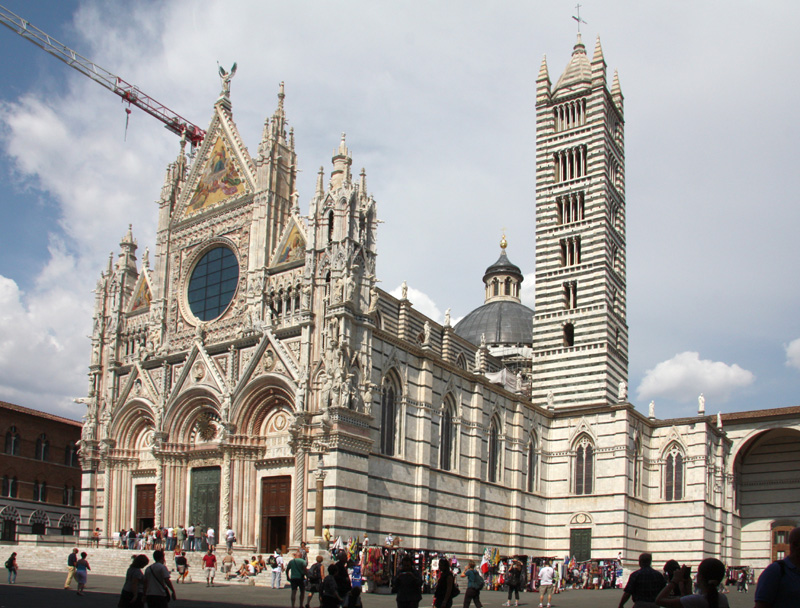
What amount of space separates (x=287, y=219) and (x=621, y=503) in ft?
68.9

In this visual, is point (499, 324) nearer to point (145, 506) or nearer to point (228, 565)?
point (145, 506)

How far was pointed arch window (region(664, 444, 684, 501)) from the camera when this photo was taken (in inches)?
1764

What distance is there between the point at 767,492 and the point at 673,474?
9531 millimetres

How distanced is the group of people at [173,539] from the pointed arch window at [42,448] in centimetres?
1293

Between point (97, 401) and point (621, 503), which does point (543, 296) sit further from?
point (97, 401)

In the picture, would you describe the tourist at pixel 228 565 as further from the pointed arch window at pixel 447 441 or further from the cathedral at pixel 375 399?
the pointed arch window at pixel 447 441

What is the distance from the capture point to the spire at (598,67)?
4966 cm

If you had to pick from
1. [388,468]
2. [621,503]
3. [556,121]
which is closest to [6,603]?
[388,468]

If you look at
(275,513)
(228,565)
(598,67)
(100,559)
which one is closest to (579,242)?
(598,67)

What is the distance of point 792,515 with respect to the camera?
4962 cm

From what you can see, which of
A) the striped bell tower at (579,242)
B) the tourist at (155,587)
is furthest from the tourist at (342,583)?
the striped bell tower at (579,242)

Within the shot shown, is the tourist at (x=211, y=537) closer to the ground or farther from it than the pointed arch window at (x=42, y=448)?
closer to the ground

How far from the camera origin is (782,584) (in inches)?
242

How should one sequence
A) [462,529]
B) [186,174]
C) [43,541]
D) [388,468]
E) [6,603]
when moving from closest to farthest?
[6,603], [388,468], [43,541], [462,529], [186,174]
